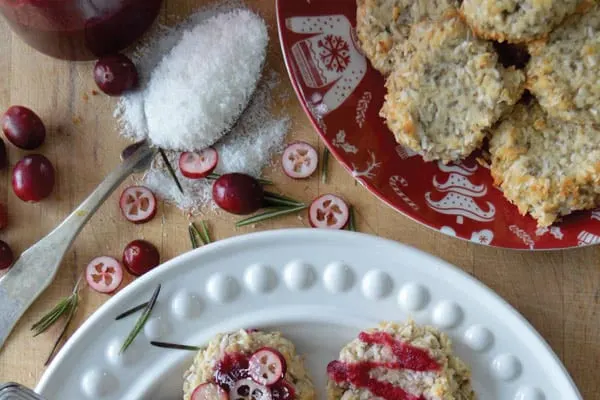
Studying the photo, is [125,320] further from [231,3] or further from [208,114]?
[231,3]

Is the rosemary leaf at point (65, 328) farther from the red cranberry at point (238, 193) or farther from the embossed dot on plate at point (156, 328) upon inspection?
the red cranberry at point (238, 193)

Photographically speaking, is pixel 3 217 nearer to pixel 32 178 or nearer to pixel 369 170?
pixel 32 178

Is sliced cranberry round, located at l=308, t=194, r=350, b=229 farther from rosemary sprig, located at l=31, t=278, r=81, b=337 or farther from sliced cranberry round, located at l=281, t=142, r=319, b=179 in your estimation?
rosemary sprig, located at l=31, t=278, r=81, b=337

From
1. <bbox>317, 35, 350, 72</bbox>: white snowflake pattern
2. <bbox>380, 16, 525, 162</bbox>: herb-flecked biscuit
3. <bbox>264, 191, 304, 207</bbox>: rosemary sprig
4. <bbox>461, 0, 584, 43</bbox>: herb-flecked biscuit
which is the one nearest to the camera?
<bbox>461, 0, 584, 43</bbox>: herb-flecked biscuit

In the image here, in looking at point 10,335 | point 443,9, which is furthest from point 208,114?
point 10,335

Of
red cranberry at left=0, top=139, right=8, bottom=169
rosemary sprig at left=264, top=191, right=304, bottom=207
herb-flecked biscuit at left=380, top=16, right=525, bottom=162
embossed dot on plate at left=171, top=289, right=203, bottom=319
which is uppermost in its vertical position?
herb-flecked biscuit at left=380, top=16, right=525, bottom=162

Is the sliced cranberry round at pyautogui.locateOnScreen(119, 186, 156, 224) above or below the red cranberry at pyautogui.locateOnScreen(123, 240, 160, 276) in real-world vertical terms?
above

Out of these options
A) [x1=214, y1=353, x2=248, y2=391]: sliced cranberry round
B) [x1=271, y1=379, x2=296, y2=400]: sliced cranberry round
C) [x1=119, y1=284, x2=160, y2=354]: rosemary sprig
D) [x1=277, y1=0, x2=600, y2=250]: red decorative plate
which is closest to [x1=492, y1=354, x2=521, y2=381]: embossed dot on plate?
[x1=277, y1=0, x2=600, y2=250]: red decorative plate
